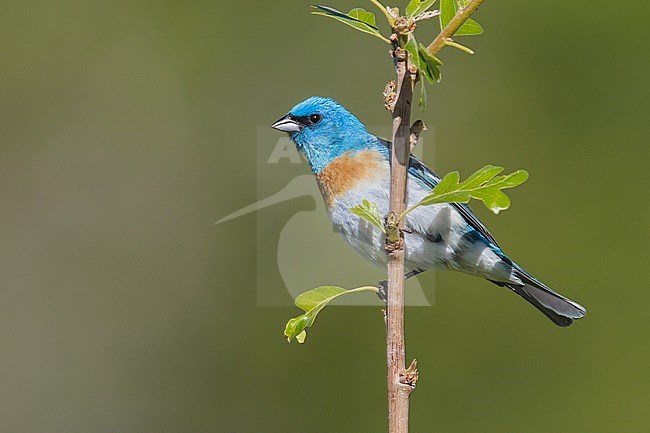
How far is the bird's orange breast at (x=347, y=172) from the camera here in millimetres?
3207

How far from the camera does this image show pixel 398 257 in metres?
1.89

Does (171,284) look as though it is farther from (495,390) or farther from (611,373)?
(611,373)

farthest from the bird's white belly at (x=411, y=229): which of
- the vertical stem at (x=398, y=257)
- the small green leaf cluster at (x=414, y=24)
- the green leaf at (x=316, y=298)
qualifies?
the small green leaf cluster at (x=414, y=24)

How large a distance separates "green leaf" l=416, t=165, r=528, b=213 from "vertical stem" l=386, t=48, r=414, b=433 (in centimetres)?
7

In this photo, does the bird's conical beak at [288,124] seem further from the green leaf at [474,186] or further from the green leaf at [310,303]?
the green leaf at [474,186]

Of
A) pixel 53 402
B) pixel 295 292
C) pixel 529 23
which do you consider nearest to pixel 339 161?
pixel 295 292

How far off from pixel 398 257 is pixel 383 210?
1242mm

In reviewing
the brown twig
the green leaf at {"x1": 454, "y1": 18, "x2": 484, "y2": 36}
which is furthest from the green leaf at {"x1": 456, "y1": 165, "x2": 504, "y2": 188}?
the green leaf at {"x1": 454, "y1": 18, "x2": 484, "y2": 36}

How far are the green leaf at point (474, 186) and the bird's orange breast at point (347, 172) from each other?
134 cm

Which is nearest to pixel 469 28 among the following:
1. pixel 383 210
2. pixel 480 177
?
pixel 480 177

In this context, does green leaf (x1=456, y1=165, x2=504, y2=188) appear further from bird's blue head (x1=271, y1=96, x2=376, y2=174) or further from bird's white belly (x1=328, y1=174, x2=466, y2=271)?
bird's blue head (x1=271, y1=96, x2=376, y2=174)

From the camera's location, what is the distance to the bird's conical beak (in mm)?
3266

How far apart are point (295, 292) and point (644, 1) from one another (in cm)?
301

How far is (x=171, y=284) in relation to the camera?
20.7 feet
